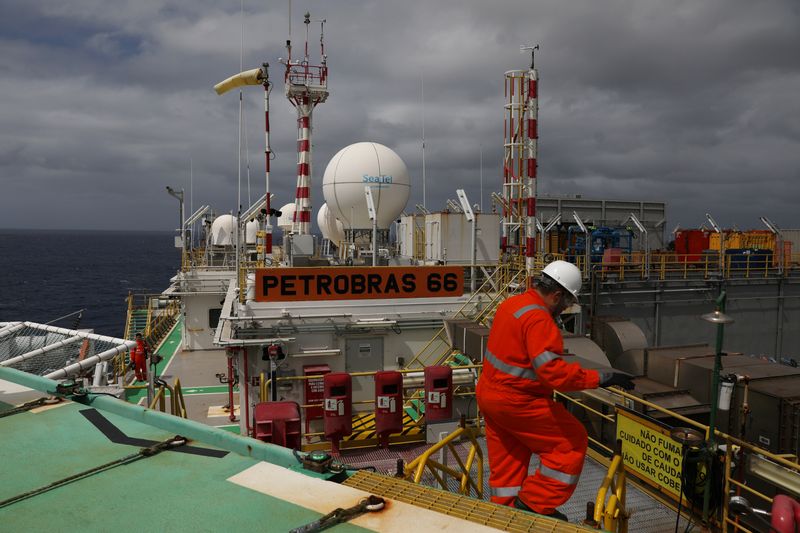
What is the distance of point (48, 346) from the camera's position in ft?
26.9

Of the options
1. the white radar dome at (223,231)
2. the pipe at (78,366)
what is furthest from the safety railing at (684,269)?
the white radar dome at (223,231)

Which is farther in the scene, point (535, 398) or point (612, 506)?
point (535, 398)

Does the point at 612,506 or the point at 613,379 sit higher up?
the point at 613,379

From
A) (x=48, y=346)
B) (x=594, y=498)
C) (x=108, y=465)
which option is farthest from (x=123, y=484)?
(x=48, y=346)

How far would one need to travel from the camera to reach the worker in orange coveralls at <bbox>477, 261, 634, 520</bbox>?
423 cm

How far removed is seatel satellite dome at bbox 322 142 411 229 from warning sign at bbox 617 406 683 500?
12.1 meters

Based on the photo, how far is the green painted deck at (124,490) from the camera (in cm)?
304

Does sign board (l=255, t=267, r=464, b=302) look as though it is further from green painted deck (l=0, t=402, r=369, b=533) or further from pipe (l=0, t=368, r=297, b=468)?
green painted deck (l=0, t=402, r=369, b=533)

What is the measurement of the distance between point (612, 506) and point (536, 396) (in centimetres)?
97

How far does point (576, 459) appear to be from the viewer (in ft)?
14.3

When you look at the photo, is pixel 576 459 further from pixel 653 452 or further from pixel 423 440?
pixel 423 440

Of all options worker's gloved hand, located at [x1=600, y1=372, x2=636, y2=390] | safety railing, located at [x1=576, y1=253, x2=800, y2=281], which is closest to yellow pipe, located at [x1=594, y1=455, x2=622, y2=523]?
worker's gloved hand, located at [x1=600, y1=372, x2=636, y2=390]

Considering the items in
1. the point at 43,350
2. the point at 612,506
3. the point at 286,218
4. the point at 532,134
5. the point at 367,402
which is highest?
the point at 532,134

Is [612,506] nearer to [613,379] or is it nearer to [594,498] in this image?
[613,379]
